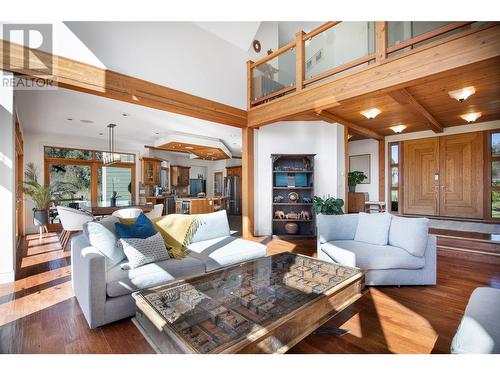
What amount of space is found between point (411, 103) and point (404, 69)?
4.41 ft

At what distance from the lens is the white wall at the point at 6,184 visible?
112 inches

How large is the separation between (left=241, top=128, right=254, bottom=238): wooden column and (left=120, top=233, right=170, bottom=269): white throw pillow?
9.39 ft

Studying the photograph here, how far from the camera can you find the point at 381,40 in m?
3.30

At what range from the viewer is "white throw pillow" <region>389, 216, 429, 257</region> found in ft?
8.84

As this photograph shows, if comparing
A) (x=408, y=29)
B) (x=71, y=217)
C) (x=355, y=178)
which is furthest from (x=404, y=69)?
(x=71, y=217)

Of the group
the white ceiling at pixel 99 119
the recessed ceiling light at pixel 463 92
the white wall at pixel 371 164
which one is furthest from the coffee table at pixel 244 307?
the white wall at pixel 371 164

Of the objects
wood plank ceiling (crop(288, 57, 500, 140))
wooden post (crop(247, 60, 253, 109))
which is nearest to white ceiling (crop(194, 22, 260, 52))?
wooden post (crop(247, 60, 253, 109))

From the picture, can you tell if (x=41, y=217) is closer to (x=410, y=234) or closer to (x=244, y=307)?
(x=244, y=307)

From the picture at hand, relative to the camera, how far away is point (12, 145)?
293 cm

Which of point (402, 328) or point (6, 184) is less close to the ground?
point (6, 184)

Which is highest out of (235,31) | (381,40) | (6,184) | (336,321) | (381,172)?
(235,31)

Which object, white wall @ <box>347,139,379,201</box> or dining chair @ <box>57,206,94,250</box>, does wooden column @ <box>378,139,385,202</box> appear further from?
dining chair @ <box>57,206,94,250</box>

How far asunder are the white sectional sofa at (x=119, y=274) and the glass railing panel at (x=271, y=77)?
11.7 ft
